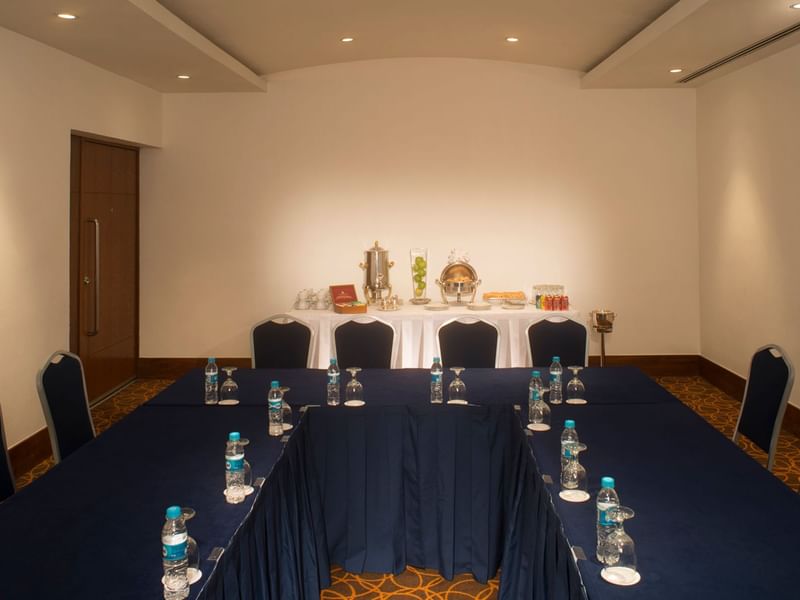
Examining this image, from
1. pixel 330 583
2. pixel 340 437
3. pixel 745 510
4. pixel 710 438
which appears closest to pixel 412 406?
pixel 340 437

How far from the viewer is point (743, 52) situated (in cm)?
571

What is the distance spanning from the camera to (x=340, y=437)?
11.5 ft

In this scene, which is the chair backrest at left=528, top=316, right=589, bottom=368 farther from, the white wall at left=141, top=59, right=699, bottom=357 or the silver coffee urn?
the white wall at left=141, top=59, right=699, bottom=357

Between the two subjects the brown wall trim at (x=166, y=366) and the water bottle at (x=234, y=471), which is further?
the brown wall trim at (x=166, y=366)

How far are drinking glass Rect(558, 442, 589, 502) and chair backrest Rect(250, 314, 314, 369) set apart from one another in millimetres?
2872

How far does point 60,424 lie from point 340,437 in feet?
4.26

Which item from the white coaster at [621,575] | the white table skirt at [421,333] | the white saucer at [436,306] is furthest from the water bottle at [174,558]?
the white saucer at [436,306]

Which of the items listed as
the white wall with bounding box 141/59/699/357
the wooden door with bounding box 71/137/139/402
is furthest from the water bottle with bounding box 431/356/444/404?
the white wall with bounding box 141/59/699/357

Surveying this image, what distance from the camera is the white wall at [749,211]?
224 inches

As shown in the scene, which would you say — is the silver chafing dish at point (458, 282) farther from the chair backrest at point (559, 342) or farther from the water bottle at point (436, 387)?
the water bottle at point (436, 387)

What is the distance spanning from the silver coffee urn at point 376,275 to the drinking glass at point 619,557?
522 centimetres

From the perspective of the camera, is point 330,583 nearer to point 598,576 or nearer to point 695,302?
point 598,576

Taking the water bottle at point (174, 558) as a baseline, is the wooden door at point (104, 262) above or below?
above

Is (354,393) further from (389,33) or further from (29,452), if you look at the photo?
(389,33)
